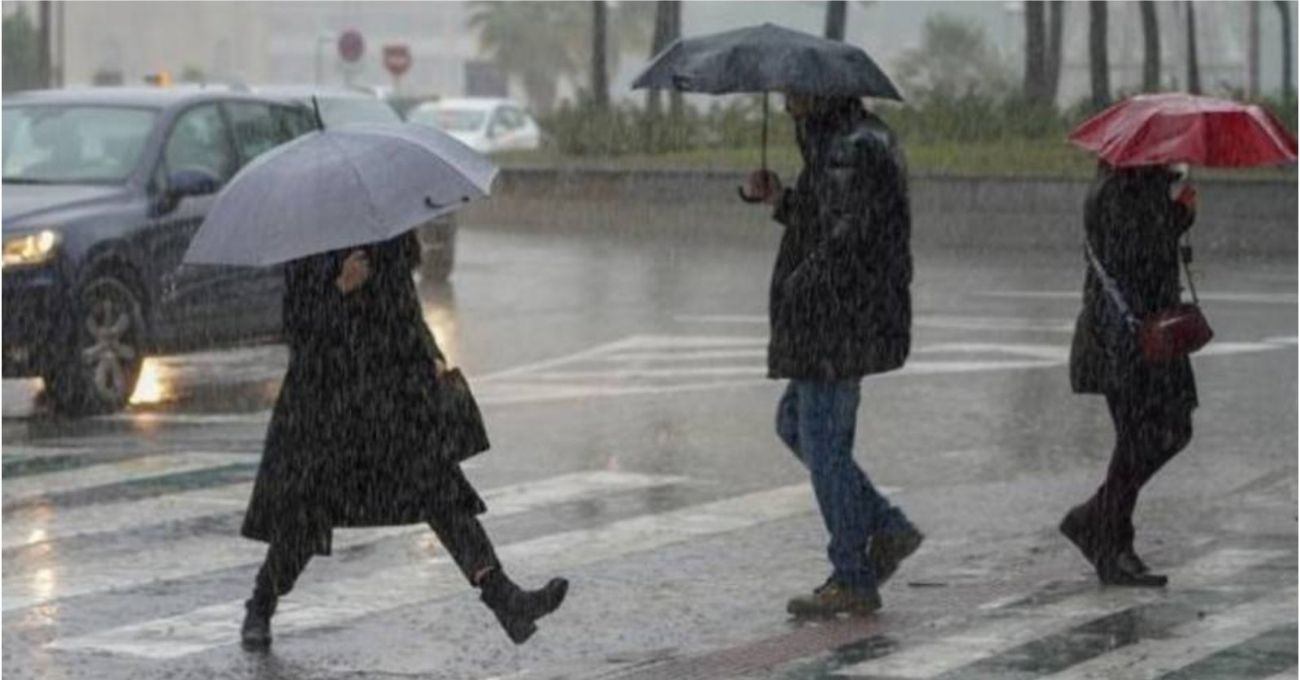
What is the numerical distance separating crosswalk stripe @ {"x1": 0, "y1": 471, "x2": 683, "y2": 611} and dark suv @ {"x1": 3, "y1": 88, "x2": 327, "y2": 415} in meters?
3.92

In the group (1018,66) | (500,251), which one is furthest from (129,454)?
(1018,66)

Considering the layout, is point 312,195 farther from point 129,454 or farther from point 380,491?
point 129,454

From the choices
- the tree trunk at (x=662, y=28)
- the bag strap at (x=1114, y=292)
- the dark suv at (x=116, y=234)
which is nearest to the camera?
the bag strap at (x=1114, y=292)

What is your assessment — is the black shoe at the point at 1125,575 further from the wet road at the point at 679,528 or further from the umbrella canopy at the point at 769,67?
the umbrella canopy at the point at 769,67

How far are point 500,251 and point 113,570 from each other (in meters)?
19.4

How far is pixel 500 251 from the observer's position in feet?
102

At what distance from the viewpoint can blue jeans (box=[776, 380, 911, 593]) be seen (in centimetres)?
1062

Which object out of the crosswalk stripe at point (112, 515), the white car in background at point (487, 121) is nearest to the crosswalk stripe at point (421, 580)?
the crosswalk stripe at point (112, 515)

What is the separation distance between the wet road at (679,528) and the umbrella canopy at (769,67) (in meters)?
1.56

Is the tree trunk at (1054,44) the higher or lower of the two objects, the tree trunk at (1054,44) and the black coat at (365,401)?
the higher

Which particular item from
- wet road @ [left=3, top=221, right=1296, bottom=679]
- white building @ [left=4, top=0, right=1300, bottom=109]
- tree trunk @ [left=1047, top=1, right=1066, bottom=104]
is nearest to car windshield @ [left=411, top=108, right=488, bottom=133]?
white building @ [left=4, top=0, right=1300, bottom=109]

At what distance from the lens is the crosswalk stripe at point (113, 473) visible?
14.0m

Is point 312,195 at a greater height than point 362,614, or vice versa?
point 312,195

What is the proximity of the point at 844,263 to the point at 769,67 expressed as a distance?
626mm
